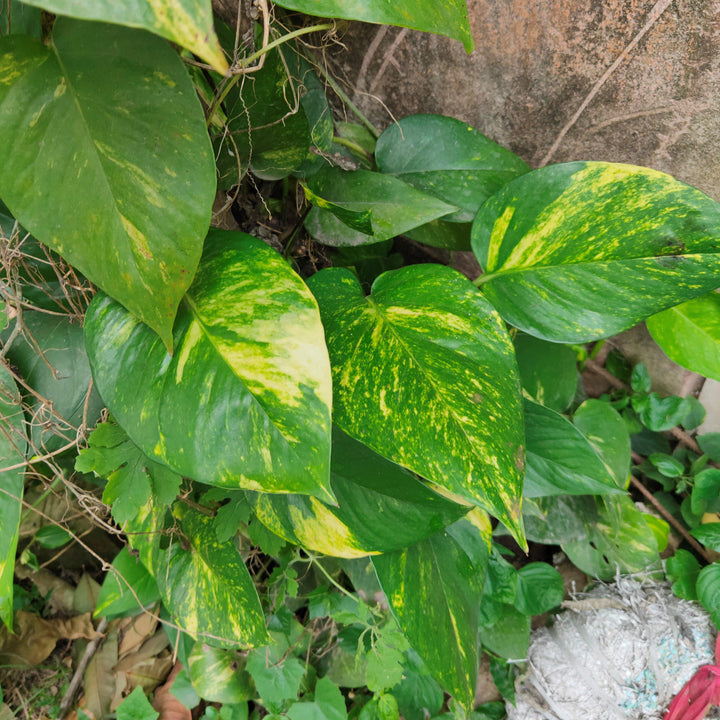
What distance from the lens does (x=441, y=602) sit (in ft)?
2.28

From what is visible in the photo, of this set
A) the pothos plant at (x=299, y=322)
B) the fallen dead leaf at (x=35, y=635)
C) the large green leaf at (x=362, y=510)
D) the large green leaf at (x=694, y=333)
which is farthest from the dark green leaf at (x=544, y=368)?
the fallen dead leaf at (x=35, y=635)

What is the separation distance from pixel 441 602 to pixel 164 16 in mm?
683

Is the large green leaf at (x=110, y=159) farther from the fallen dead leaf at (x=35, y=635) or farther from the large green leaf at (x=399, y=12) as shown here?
the fallen dead leaf at (x=35, y=635)

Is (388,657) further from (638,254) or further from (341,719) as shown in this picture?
(638,254)

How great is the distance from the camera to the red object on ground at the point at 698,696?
0.86m

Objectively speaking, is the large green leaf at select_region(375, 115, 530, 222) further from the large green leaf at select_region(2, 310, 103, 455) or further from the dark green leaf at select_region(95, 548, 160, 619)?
the dark green leaf at select_region(95, 548, 160, 619)

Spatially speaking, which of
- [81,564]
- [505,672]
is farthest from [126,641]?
[505,672]

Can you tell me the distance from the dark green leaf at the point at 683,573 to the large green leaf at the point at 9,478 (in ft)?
3.54

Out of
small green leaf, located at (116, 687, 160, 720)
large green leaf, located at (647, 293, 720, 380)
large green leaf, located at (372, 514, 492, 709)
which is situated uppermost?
large green leaf, located at (647, 293, 720, 380)

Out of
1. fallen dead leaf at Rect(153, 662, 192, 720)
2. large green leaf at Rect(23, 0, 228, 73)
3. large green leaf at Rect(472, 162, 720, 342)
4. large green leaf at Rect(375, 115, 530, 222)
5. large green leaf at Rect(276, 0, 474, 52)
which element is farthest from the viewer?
fallen dead leaf at Rect(153, 662, 192, 720)

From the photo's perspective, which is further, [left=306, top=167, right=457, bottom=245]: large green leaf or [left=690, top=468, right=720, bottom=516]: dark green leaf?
[left=690, top=468, right=720, bottom=516]: dark green leaf

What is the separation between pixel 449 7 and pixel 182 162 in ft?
0.99

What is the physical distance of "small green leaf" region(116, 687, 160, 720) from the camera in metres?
0.95

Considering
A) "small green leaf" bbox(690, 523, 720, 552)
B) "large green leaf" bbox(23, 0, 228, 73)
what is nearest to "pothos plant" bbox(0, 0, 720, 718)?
"large green leaf" bbox(23, 0, 228, 73)
